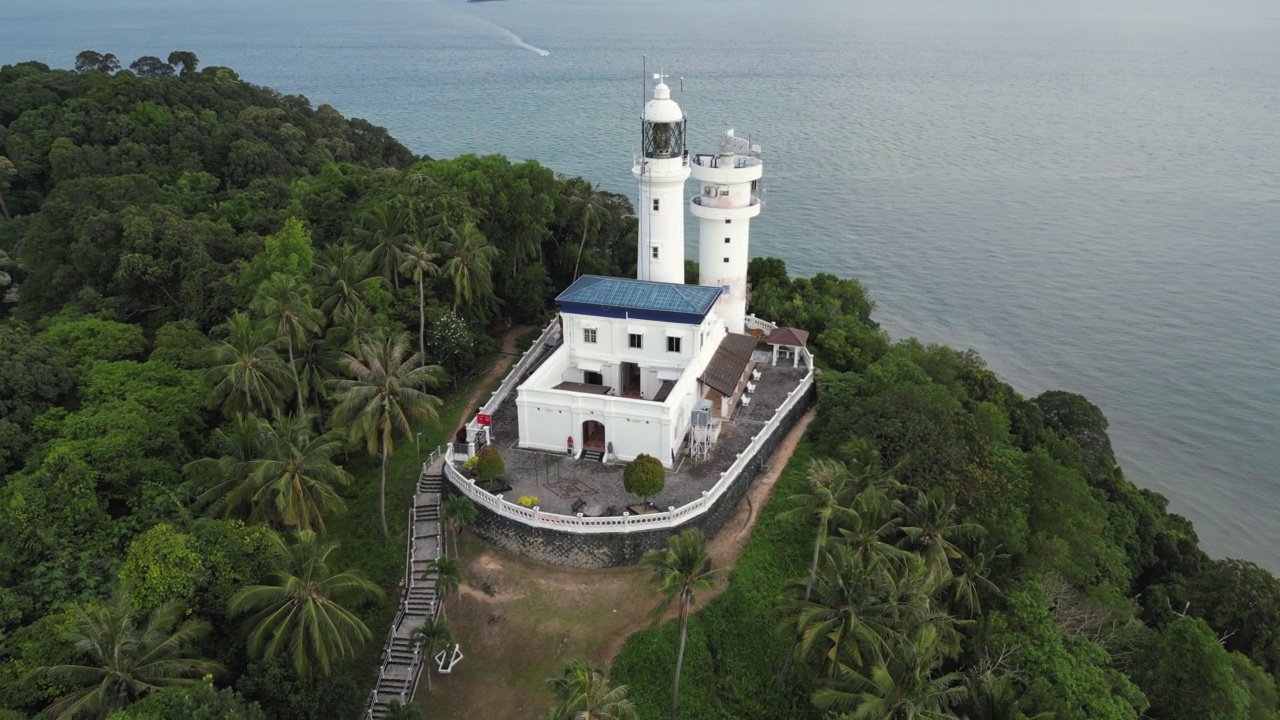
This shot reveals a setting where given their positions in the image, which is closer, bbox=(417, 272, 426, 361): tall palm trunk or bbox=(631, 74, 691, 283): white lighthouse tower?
bbox=(631, 74, 691, 283): white lighthouse tower

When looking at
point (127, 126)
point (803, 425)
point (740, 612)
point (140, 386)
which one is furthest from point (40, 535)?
point (127, 126)

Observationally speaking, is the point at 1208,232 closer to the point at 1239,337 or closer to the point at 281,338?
the point at 1239,337

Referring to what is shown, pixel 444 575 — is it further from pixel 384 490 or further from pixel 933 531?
pixel 933 531

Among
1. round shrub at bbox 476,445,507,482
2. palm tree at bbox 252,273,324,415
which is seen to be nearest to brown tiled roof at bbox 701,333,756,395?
round shrub at bbox 476,445,507,482

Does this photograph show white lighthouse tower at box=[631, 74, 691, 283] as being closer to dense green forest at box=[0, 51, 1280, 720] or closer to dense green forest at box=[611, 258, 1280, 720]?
dense green forest at box=[0, 51, 1280, 720]

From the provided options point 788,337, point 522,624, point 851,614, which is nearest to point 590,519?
point 522,624

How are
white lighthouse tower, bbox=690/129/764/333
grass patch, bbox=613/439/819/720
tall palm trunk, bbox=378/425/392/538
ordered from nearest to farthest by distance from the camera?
grass patch, bbox=613/439/819/720, tall palm trunk, bbox=378/425/392/538, white lighthouse tower, bbox=690/129/764/333
